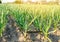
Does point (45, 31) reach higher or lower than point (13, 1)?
lower

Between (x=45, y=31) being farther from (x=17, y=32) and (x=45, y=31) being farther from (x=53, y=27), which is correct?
(x=17, y=32)

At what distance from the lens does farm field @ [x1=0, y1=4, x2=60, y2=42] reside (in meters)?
1.23

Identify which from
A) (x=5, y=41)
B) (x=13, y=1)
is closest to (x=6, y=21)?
(x=5, y=41)

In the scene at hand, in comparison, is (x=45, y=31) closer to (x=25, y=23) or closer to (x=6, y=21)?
(x=25, y=23)

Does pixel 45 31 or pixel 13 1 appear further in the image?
pixel 13 1

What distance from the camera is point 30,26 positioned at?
1.26m

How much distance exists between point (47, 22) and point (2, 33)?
0.97ft

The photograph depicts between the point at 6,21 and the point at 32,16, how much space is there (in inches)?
6.8

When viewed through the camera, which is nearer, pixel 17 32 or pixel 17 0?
pixel 17 32

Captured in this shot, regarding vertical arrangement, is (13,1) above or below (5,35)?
above

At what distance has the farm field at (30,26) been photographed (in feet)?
4.03

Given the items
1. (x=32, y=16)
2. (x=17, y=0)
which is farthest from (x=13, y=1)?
(x=32, y=16)

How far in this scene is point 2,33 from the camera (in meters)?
1.23

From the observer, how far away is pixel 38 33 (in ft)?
4.08
